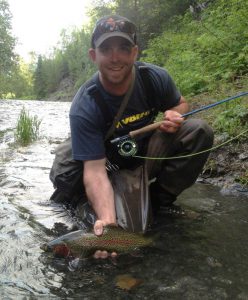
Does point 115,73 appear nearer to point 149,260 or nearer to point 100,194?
point 100,194

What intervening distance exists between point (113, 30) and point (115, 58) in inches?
9.2

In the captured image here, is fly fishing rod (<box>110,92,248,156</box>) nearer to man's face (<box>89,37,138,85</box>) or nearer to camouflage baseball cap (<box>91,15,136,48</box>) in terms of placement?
man's face (<box>89,37,138,85</box>)

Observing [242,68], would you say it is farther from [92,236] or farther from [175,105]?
[92,236]

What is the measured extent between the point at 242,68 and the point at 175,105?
4.15 metres

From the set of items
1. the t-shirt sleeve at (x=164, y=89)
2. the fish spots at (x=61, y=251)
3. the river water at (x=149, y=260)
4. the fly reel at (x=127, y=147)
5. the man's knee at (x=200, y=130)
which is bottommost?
the river water at (x=149, y=260)

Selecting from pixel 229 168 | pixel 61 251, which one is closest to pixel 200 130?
pixel 229 168

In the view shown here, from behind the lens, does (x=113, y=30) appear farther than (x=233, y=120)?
No

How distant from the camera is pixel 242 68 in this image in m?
7.68

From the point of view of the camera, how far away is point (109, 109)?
366 cm

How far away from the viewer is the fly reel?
3.67 meters

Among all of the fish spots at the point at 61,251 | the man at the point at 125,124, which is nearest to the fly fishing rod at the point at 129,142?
the man at the point at 125,124

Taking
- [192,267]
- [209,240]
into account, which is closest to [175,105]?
[209,240]

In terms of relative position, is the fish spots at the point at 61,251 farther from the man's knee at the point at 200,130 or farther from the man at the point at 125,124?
the man's knee at the point at 200,130

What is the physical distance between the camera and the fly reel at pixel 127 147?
367 centimetres
